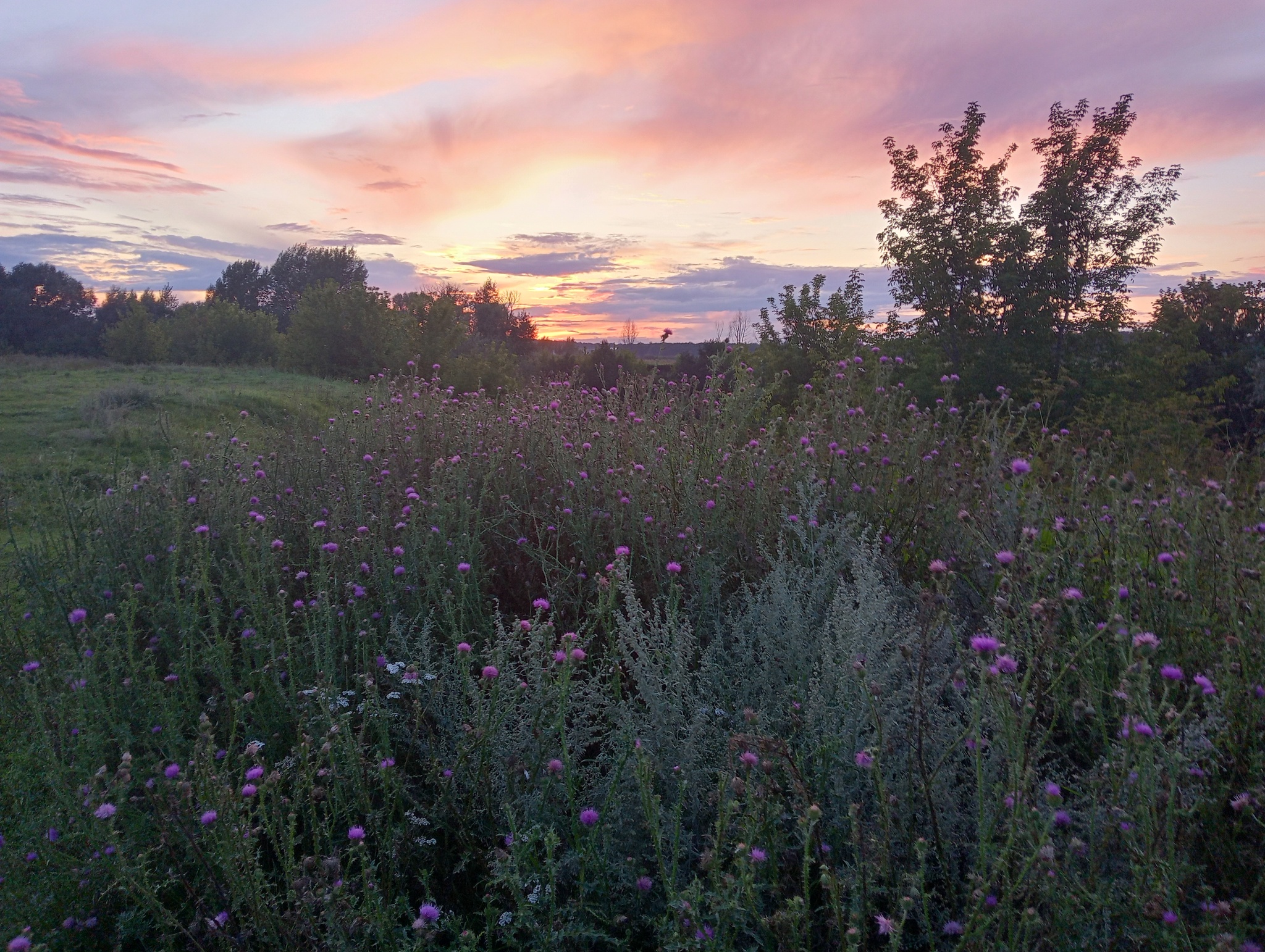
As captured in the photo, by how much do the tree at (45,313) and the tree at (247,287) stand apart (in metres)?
14.0

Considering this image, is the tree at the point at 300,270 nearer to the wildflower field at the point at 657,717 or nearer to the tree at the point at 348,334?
the tree at the point at 348,334

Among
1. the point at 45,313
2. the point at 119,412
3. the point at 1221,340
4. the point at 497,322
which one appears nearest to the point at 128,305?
the point at 45,313

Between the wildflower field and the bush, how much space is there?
5155cm

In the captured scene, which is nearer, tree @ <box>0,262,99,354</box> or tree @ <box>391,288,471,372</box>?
tree @ <box>391,288,471,372</box>

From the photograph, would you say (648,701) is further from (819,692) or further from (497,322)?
(497,322)

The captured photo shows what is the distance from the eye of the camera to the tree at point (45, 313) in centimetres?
5275

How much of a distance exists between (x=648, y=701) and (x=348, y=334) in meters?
32.8

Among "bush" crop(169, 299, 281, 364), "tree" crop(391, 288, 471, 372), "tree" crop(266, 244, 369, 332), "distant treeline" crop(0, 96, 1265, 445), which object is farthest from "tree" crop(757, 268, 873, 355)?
"tree" crop(266, 244, 369, 332)

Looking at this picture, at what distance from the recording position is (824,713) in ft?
6.67

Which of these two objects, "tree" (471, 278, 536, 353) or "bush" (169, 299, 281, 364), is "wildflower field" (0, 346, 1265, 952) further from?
"bush" (169, 299, 281, 364)

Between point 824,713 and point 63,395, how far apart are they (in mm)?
19724

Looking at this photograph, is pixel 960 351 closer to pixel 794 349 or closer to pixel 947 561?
pixel 794 349

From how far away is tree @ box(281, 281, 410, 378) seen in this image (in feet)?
102

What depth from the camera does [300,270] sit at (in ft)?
235
